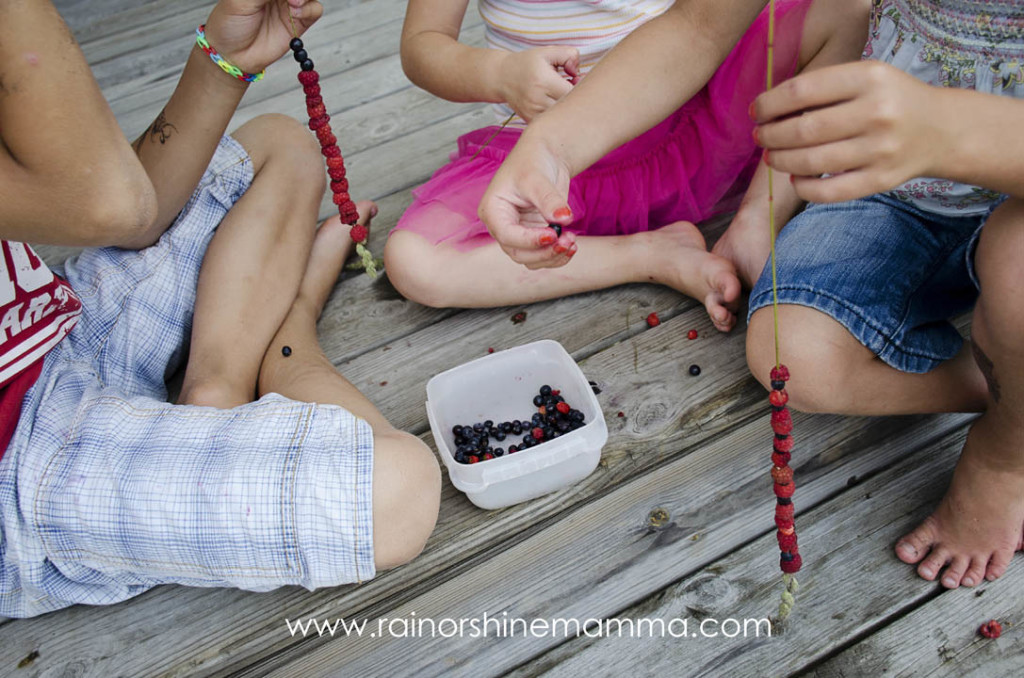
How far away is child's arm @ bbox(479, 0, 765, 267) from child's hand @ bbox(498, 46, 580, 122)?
0.15 meters

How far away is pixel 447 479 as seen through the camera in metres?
1.23

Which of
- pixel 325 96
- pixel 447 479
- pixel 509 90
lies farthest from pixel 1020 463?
pixel 325 96

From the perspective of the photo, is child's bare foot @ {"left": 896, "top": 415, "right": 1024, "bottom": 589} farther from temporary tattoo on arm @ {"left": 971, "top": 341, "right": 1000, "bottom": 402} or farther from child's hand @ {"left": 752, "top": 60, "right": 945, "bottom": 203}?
child's hand @ {"left": 752, "top": 60, "right": 945, "bottom": 203}

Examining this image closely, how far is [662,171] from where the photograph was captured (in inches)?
59.0

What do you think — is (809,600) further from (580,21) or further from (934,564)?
(580,21)

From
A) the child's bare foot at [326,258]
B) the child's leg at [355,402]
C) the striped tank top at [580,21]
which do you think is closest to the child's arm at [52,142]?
the child's leg at [355,402]

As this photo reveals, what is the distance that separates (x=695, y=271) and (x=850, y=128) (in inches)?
26.9

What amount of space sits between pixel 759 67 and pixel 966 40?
0.38 metres

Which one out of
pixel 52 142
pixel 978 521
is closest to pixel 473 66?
pixel 52 142

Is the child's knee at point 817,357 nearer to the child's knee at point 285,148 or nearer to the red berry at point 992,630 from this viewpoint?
the red berry at point 992,630

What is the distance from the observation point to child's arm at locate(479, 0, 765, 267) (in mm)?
993

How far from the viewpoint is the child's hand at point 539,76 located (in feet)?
3.96

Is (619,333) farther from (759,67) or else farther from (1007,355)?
(1007,355)

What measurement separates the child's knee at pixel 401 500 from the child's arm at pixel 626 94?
32 centimetres
